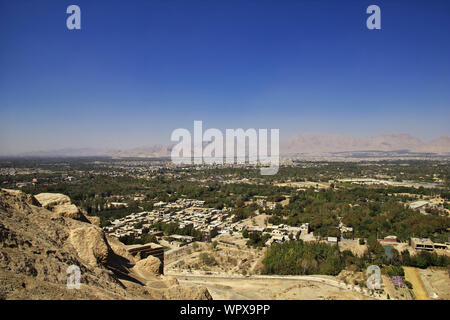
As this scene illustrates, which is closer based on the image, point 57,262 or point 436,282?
point 57,262

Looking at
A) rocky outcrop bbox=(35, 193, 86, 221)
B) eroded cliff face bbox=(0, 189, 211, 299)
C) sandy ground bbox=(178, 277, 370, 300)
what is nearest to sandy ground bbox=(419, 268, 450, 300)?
sandy ground bbox=(178, 277, 370, 300)

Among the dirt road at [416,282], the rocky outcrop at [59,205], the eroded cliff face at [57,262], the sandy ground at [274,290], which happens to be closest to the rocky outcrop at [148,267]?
the eroded cliff face at [57,262]

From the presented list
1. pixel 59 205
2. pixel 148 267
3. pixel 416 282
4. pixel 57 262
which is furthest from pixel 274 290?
pixel 57 262

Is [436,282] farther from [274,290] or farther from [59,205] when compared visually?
[59,205]

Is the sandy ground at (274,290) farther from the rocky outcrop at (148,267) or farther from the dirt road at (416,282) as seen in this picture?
the rocky outcrop at (148,267)

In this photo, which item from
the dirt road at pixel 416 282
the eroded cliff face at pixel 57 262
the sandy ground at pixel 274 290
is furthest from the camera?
the dirt road at pixel 416 282

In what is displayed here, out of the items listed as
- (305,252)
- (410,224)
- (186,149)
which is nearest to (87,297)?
(305,252)

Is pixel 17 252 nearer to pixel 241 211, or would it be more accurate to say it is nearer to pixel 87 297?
pixel 87 297
